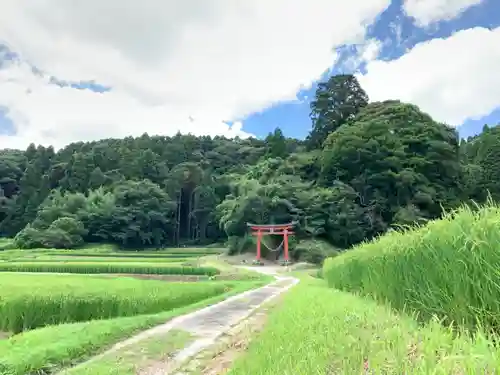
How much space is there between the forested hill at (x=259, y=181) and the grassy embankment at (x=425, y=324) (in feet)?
Answer: 103

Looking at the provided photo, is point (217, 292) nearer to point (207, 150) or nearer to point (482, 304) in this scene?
point (482, 304)

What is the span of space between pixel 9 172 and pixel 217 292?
67.8 m

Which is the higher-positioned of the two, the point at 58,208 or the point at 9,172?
the point at 9,172

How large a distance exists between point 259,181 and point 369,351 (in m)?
40.2

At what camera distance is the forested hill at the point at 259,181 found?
37.3 metres

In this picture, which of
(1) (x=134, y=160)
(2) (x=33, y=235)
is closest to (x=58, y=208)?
(2) (x=33, y=235)

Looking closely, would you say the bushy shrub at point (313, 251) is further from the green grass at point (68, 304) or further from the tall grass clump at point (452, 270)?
the tall grass clump at point (452, 270)

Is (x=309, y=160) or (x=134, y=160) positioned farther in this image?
(x=134, y=160)

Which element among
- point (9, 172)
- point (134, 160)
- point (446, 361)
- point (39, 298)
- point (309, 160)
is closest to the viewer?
point (446, 361)

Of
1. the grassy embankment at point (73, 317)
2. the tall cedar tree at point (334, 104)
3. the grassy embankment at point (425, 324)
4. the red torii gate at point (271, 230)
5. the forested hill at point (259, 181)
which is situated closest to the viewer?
the grassy embankment at point (425, 324)

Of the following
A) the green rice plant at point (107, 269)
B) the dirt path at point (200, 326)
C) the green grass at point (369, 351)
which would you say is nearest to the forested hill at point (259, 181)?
the green rice plant at point (107, 269)

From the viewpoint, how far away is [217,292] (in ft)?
51.0

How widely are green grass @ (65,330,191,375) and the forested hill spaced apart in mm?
30472

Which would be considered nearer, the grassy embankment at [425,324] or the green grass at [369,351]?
the green grass at [369,351]
